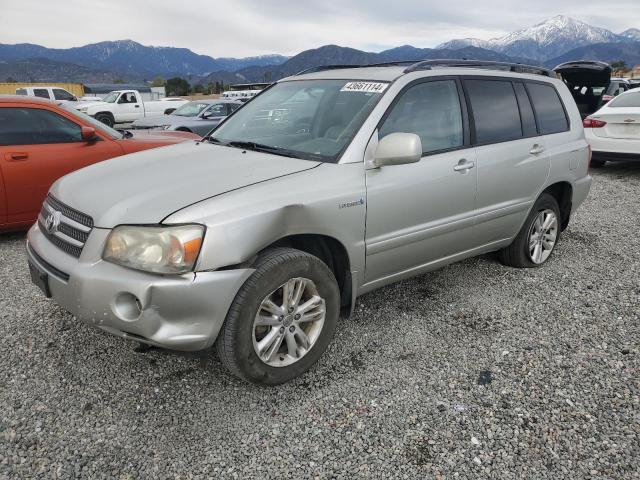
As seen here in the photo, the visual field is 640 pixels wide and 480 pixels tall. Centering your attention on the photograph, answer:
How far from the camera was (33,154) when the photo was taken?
495 cm

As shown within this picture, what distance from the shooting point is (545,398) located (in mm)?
2668

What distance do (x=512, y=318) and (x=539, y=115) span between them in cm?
179

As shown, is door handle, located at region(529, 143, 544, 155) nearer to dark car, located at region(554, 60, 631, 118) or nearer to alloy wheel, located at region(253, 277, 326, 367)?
alloy wheel, located at region(253, 277, 326, 367)

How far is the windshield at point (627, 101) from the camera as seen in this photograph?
879 cm

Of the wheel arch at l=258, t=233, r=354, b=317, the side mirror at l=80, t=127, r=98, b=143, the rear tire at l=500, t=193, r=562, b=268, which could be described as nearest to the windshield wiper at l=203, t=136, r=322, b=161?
the wheel arch at l=258, t=233, r=354, b=317

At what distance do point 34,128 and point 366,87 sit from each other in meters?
3.70

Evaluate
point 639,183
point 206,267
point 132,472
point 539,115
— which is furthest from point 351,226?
point 639,183

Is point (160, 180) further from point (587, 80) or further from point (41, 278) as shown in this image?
point (587, 80)

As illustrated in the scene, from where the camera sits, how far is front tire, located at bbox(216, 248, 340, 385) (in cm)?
242

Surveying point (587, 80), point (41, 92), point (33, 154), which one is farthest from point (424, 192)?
point (41, 92)

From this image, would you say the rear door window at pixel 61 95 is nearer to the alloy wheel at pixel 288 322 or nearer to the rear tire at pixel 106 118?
the rear tire at pixel 106 118

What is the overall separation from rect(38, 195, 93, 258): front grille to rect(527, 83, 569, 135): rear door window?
3.57m

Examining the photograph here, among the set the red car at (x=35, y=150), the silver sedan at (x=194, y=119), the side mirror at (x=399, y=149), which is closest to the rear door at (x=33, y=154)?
A: the red car at (x=35, y=150)

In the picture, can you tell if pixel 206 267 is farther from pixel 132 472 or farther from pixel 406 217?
pixel 406 217
